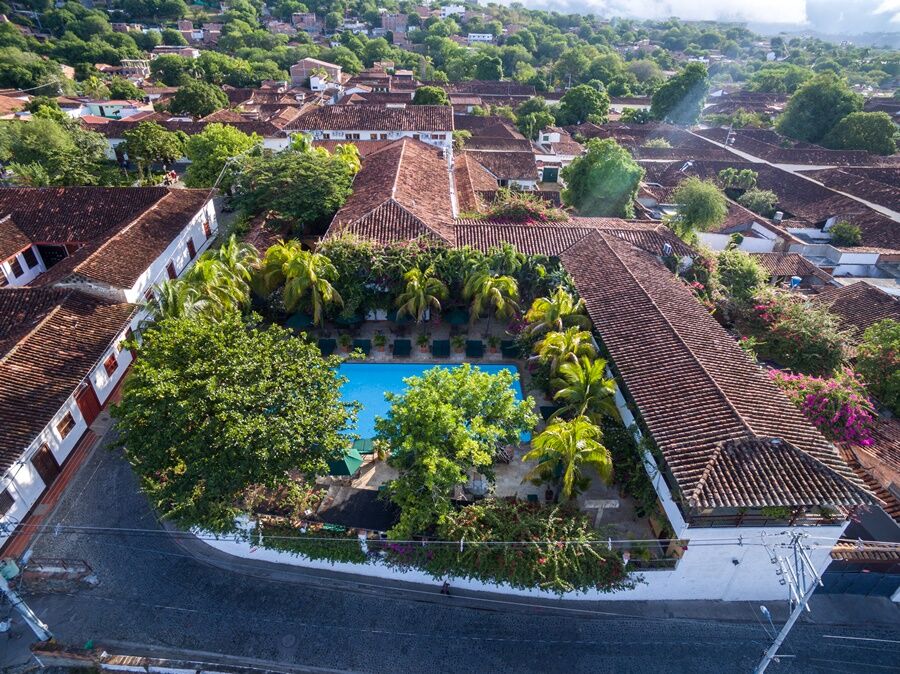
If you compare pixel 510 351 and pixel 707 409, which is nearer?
pixel 707 409

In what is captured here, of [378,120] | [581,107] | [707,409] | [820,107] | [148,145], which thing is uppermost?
[820,107]

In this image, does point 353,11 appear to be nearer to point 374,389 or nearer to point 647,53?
point 647,53

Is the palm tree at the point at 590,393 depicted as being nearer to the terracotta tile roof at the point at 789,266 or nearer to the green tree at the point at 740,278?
the green tree at the point at 740,278

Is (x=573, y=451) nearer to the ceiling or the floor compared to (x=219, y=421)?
nearer to the floor

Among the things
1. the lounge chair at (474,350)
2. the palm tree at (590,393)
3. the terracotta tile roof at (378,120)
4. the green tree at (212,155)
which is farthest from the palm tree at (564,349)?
the terracotta tile roof at (378,120)

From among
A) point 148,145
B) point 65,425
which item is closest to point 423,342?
point 65,425

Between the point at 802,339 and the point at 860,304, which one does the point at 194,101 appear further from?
the point at 860,304
